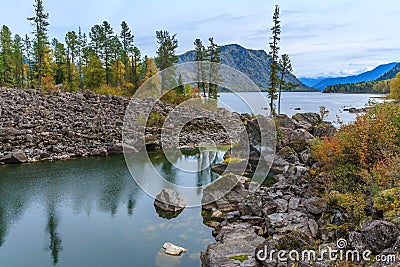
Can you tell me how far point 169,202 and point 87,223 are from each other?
5.21 meters

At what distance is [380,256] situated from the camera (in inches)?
404

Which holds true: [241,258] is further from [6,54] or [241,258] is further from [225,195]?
[6,54]

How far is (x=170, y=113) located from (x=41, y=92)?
19.1 m

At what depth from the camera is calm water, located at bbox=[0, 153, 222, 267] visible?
53.0 ft

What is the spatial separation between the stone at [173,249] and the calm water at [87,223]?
0.30 meters

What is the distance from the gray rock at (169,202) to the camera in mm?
21844

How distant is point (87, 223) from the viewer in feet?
65.7

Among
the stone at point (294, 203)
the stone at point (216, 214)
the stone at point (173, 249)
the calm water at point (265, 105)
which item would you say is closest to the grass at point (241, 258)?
the stone at point (173, 249)

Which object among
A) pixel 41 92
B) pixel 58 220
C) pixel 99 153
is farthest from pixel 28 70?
pixel 58 220

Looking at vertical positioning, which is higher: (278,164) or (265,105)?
(265,105)

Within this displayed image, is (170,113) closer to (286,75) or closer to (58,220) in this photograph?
(286,75)

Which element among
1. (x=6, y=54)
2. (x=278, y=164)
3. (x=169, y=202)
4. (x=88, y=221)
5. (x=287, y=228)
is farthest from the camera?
(x=6, y=54)

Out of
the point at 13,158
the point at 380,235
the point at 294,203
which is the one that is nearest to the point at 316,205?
the point at 294,203

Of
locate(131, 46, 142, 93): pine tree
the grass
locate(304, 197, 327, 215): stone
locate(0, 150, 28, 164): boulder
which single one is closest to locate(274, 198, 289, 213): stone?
locate(304, 197, 327, 215): stone
